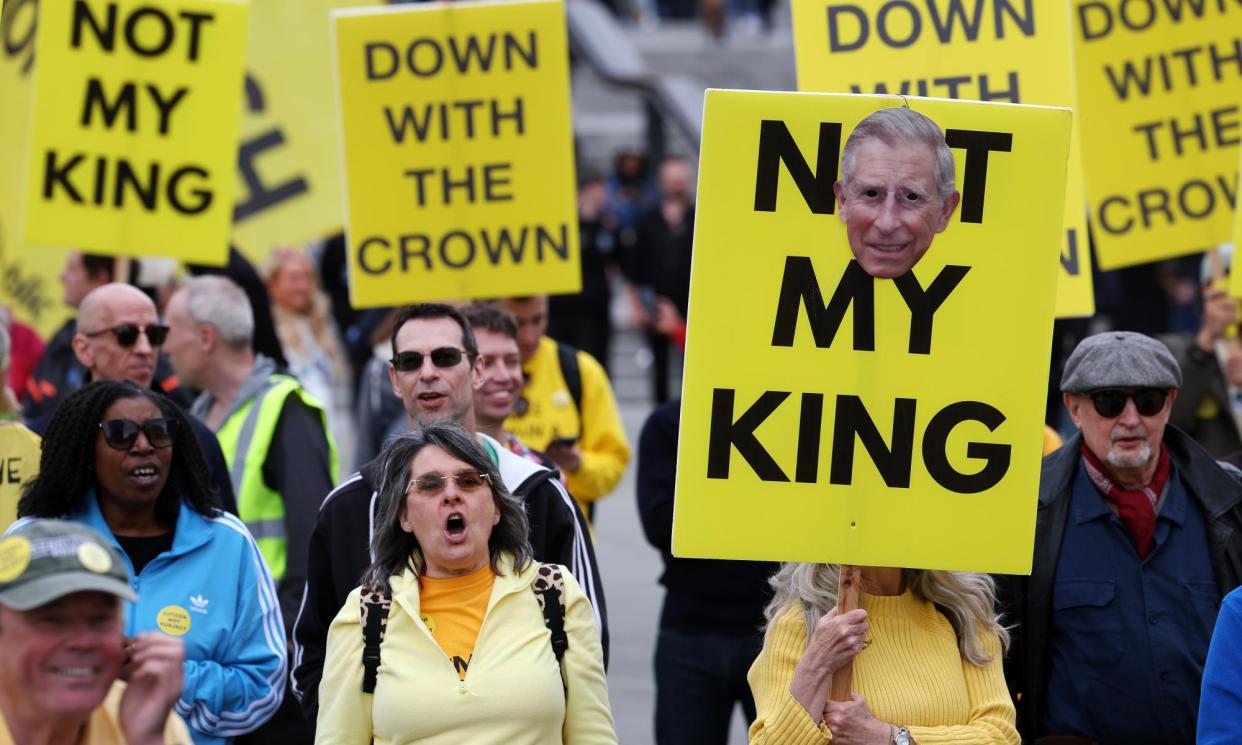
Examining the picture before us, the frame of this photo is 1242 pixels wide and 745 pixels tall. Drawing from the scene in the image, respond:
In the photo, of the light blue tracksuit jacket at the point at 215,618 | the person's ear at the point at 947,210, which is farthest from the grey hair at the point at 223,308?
the person's ear at the point at 947,210

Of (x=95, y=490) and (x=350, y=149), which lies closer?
(x=95, y=490)

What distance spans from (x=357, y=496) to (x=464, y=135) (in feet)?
10.3

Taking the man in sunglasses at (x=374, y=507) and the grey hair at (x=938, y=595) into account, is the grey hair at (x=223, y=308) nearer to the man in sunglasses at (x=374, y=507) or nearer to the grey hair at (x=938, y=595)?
the man in sunglasses at (x=374, y=507)

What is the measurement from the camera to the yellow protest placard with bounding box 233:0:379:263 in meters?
10.5

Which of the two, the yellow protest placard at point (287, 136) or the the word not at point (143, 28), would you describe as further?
the yellow protest placard at point (287, 136)

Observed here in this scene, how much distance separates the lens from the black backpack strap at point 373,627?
191 inches

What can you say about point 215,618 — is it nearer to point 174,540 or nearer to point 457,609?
point 174,540

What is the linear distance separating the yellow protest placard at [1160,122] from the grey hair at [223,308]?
3.35 metres

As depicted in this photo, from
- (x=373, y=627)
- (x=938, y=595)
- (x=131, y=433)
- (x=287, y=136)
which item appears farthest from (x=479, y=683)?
(x=287, y=136)

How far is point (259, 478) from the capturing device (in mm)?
6953

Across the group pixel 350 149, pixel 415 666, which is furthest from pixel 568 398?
pixel 415 666

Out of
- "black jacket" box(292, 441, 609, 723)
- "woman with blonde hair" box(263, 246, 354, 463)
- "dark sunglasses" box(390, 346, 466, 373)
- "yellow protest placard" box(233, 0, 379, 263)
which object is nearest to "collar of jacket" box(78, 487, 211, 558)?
"black jacket" box(292, 441, 609, 723)

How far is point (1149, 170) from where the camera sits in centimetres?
855

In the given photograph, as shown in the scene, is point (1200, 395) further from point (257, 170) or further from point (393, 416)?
point (257, 170)
